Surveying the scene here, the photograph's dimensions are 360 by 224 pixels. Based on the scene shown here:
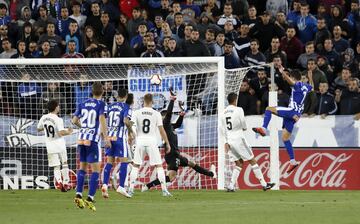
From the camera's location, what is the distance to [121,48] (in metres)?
27.2

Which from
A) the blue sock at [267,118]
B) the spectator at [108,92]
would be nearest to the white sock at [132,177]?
the blue sock at [267,118]

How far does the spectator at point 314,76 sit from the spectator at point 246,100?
53.2 inches

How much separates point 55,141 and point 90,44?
462cm

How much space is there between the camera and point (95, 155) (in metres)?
17.6

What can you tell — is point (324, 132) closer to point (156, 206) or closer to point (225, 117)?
point (225, 117)

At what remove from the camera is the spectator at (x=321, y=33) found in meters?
27.0

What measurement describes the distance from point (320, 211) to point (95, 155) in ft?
11.8

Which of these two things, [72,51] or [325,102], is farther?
[72,51]

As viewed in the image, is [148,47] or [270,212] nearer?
[270,212]

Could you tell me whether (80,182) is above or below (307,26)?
below

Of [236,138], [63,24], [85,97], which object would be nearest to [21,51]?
[63,24]

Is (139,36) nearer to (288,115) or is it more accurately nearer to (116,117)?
(288,115)

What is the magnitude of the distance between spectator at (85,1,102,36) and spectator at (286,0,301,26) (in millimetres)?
4735

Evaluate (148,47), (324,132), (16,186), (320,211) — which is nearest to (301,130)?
(324,132)
